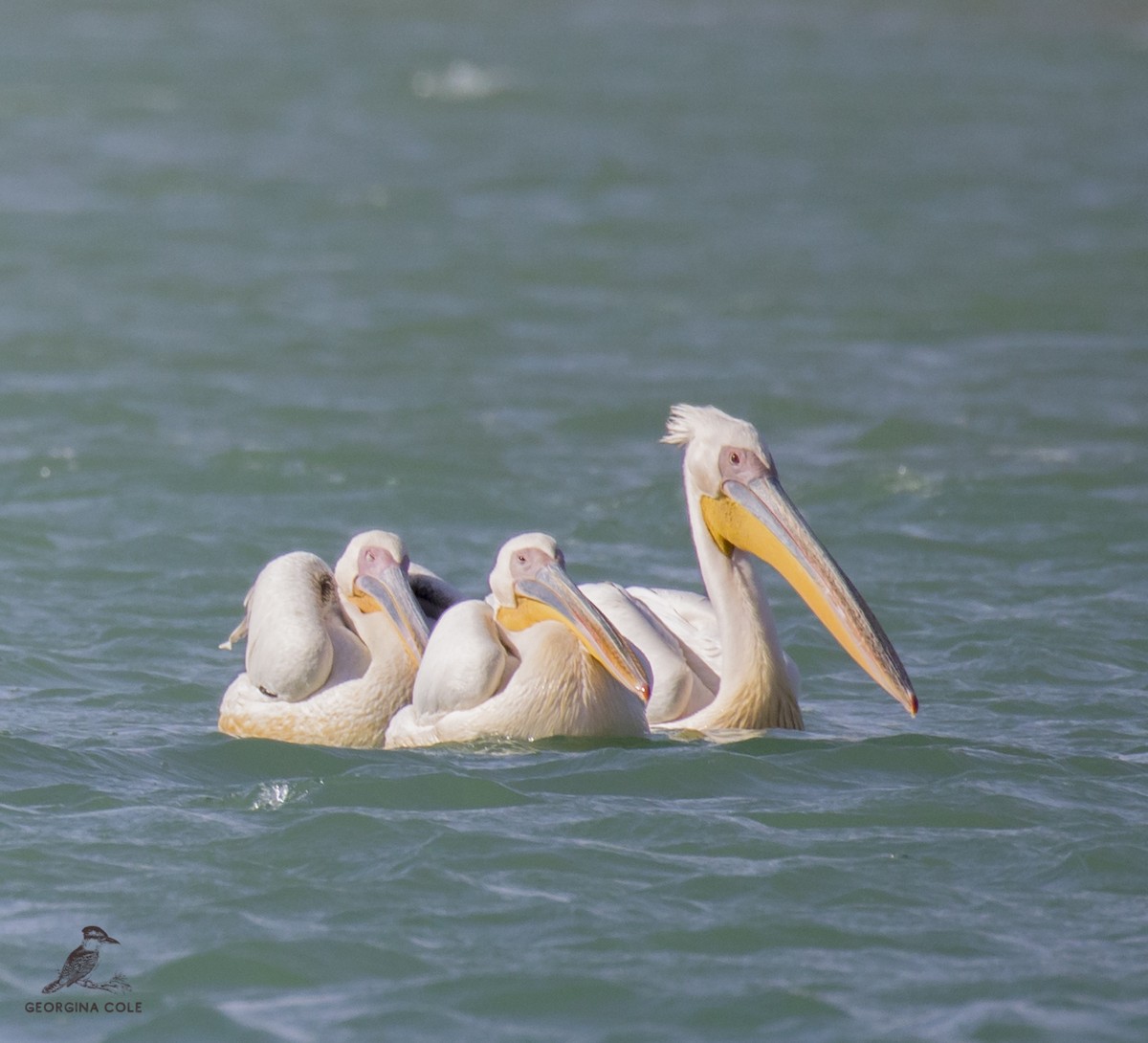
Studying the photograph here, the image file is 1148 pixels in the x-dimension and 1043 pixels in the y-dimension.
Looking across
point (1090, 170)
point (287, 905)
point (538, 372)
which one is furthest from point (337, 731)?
point (1090, 170)

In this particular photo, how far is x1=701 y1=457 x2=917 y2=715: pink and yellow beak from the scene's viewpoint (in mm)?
6043

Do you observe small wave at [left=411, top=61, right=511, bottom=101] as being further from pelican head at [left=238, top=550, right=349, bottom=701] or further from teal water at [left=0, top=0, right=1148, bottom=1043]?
pelican head at [left=238, top=550, right=349, bottom=701]

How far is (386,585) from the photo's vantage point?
6.33m

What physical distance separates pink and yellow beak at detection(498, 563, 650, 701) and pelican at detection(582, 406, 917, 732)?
304mm

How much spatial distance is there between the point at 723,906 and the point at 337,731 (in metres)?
1.62

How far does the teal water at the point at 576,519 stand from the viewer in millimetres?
4789

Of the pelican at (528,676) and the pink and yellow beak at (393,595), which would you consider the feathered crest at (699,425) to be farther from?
the pink and yellow beak at (393,595)

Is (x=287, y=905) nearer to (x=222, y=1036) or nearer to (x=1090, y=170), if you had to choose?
(x=222, y=1036)

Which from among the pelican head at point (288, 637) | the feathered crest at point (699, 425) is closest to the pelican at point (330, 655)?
the pelican head at point (288, 637)

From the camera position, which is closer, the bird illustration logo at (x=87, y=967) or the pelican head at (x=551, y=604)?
the bird illustration logo at (x=87, y=967)

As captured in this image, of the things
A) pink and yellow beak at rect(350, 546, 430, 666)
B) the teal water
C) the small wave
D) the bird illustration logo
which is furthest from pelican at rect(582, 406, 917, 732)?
the small wave

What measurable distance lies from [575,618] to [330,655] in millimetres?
796
